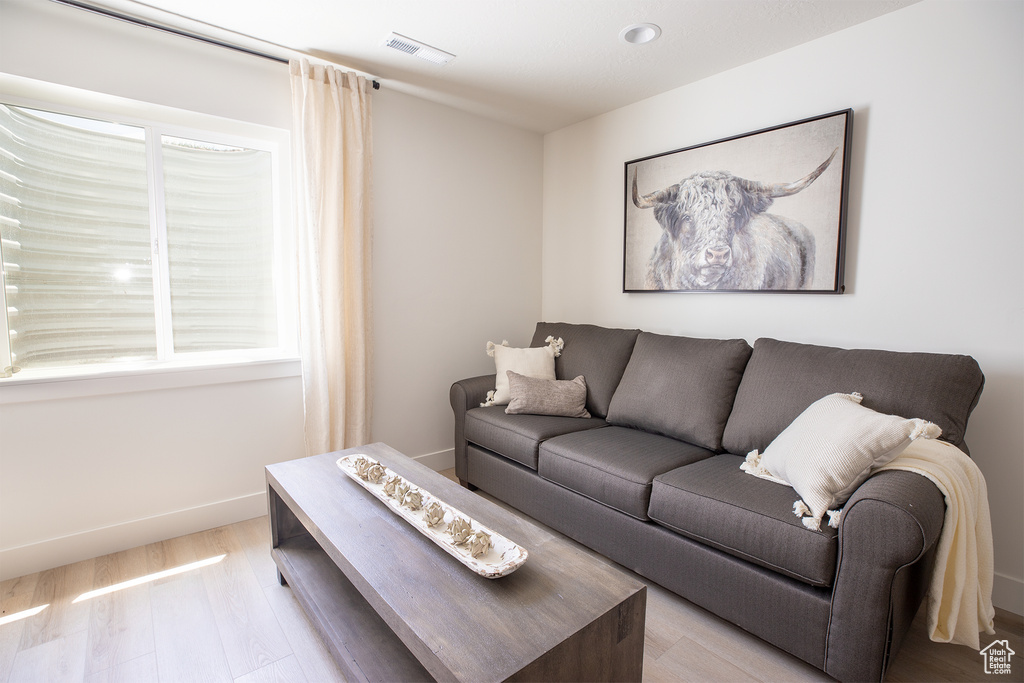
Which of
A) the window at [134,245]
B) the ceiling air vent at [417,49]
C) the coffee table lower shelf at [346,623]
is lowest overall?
the coffee table lower shelf at [346,623]

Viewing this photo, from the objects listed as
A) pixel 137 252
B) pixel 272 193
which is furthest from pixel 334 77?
pixel 137 252

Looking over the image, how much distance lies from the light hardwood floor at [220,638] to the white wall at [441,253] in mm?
1325

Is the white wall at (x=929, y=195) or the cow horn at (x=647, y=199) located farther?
the cow horn at (x=647, y=199)

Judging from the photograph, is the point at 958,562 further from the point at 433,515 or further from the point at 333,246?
the point at 333,246

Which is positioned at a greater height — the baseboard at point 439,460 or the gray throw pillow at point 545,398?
the gray throw pillow at point 545,398

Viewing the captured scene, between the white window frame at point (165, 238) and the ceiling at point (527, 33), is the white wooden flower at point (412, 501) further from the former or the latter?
the ceiling at point (527, 33)

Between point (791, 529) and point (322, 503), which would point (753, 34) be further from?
point (322, 503)

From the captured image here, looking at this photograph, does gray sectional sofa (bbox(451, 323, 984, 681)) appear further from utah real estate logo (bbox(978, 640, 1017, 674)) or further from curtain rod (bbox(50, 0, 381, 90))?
curtain rod (bbox(50, 0, 381, 90))

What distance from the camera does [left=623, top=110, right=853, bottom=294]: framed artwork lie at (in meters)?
2.30

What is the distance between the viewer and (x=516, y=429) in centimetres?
258

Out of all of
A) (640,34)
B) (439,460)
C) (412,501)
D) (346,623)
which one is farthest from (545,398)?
(640,34)

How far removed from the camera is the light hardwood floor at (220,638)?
1584mm

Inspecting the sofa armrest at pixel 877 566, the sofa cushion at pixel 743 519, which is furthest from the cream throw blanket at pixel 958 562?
the sofa cushion at pixel 743 519

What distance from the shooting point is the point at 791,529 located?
153 centimetres
